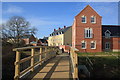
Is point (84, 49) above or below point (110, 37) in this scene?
below

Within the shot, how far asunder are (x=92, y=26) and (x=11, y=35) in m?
17.8

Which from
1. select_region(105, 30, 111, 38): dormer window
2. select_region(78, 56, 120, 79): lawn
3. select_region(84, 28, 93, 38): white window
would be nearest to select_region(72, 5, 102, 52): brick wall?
select_region(84, 28, 93, 38): white window

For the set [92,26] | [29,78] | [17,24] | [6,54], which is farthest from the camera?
[17,24]

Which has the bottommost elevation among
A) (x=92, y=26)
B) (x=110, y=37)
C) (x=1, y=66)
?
(x=1, y=66)

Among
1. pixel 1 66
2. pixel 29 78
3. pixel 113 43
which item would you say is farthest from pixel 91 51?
pixel 29 78

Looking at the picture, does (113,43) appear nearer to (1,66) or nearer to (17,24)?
(17,24)

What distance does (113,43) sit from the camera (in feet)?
101

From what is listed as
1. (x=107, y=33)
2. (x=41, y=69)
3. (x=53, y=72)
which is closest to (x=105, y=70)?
(x=41, y=69)

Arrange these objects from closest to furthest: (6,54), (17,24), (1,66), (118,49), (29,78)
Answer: (29,78) → (1,66) → (6,54) → (118,49) → (17,24)

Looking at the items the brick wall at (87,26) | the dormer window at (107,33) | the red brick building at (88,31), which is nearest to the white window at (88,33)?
the red brick building at (88,31)

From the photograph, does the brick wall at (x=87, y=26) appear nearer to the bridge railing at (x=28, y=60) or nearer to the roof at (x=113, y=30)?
the roof at (x=113, y=30)

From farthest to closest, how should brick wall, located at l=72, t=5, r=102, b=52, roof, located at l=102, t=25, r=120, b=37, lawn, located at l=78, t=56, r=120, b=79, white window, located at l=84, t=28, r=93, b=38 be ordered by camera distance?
1. roof, located at l=102, t=25, r=120, b=37
2. white window, located at l=84, t=28, r=93, b=38
3. brick wall, located at l=72, t=5, r=102, b=52
4. lawn, located at l=78, t=56, r=120, b=79

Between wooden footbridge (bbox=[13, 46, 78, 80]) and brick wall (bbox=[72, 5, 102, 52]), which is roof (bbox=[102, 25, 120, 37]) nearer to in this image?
brick wall (bbox=[72, 5, 102, 52])

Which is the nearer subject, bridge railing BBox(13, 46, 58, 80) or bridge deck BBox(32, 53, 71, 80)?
bridge railing BBox(13, 46, 58, 80)
